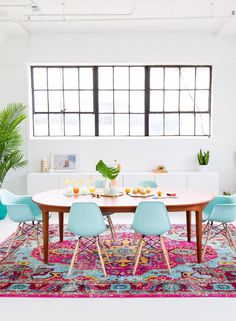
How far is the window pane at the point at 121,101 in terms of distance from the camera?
7.32m

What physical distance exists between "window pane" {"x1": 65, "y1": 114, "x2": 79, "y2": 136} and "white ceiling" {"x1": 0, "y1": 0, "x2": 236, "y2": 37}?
1.69 meters

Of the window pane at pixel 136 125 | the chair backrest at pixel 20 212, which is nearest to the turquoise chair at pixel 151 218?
the chair backrest at pixel 20 212

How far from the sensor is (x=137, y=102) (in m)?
7.35

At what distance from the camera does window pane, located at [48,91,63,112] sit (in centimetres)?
730

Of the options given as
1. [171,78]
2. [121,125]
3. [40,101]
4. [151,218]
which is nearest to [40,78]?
[40,101]

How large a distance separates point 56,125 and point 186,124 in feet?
8.88

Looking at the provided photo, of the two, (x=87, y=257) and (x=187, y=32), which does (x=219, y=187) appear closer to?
(x=187, y=32)

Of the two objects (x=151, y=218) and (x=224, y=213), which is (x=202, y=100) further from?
(x=151, y=218)

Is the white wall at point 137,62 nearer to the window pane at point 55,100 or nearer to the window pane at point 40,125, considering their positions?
the window pane at point 40,125

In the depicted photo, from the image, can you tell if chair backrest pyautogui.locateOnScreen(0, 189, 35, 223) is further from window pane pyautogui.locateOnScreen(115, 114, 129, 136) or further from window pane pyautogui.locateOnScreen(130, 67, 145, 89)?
window pane pyautogui.locateOnScreen(130, 67, 145, 89)

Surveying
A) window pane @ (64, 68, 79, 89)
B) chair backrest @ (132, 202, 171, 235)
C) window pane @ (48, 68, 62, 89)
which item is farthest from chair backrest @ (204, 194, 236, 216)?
window pane @ (48, 68, 62, 89)

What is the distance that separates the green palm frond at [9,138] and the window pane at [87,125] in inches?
50.9

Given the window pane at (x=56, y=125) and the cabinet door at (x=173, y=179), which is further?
the window pane at (x=56, y=125)
